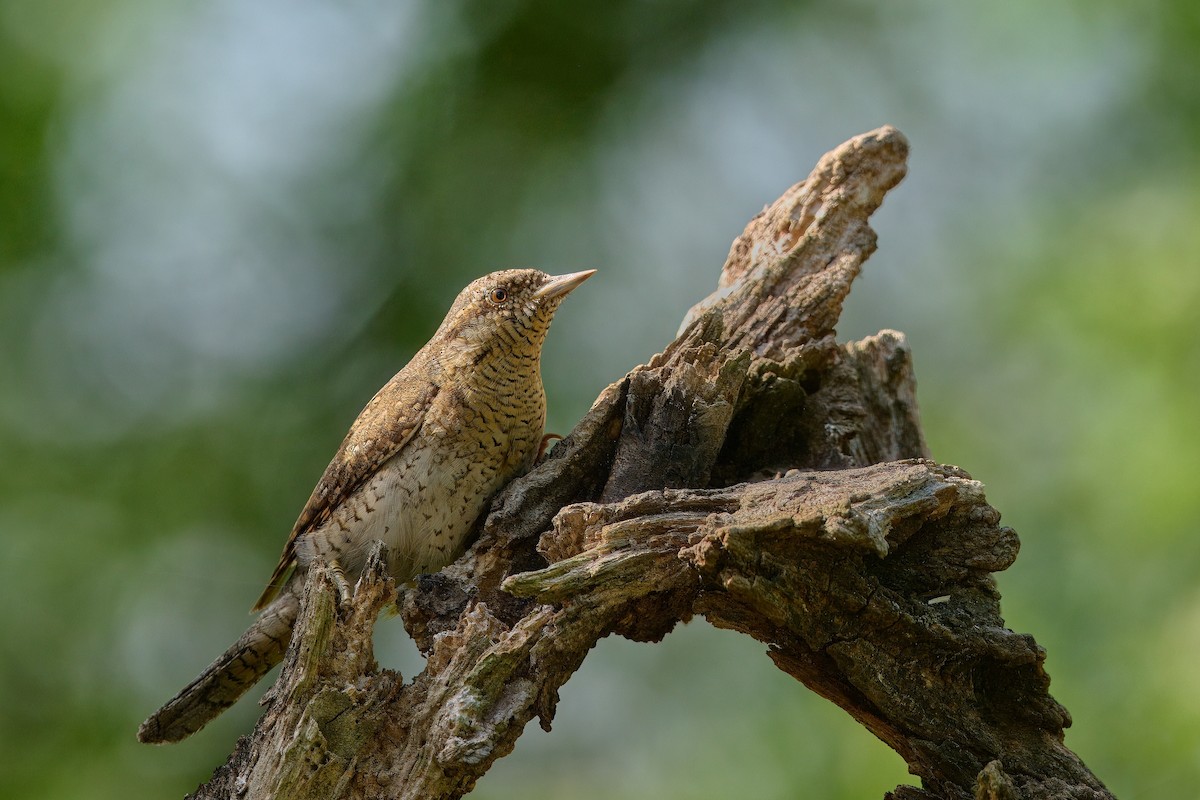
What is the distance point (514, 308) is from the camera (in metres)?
3.85

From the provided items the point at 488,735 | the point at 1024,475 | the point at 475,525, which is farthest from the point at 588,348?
the point at 488,735

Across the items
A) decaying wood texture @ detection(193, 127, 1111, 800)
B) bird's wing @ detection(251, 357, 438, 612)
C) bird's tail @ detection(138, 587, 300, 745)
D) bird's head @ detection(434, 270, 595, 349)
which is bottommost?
decaying wood texture @ detection(193, 127, 1111, 800)

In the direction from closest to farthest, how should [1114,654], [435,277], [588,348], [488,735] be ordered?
1. [488,735]
2. [1114,654]
3. [435,277]
4. [588,348]

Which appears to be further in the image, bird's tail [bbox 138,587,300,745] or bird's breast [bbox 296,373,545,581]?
bird's breast [bbox 296,373,545,581]

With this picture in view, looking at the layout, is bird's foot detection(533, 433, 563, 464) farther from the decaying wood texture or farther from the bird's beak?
the decaying wood texture

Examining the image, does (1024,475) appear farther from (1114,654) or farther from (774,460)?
(774,460)

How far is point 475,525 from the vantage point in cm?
378

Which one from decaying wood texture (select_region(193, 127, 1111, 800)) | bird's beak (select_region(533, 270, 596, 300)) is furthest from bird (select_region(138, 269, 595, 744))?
decaying wood texture (select_region(193, 127, 1111, 800))

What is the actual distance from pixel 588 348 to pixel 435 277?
1.24 metres

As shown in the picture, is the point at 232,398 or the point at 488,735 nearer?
the point at 488,735

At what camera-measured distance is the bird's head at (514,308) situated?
12.5ft

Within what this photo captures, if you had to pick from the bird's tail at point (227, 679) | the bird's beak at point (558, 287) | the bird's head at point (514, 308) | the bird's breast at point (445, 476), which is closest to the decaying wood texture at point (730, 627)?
the bird's breast at point (445, 476)

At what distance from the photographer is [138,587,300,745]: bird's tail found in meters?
3.49

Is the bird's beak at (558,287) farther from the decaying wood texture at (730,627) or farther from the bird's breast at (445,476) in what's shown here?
the decaying wood texture at (730,627)
